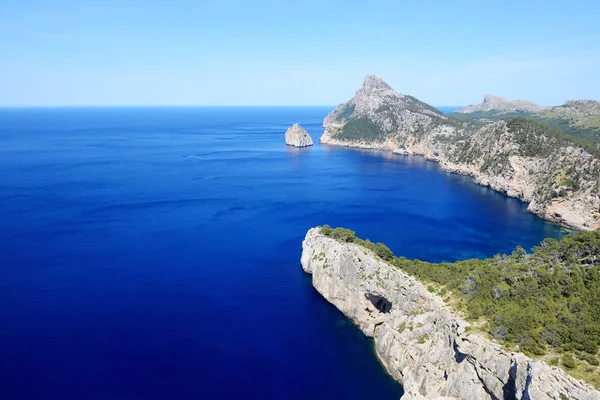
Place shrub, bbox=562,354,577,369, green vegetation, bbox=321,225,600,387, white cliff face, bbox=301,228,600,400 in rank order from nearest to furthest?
shrub, bbox=562,354,577,369 → white cliff face, bbox=301,228,600,400 → green vegetation, bbox=321,225,600,387

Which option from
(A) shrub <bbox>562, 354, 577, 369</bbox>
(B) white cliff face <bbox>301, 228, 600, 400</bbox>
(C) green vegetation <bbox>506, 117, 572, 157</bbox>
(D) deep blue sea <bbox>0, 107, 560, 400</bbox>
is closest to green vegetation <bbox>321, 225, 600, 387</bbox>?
(A) shrub <bbox>562, 354, 577, 369</bbox>

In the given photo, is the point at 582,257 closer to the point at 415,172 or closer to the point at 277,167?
the point at 415,172

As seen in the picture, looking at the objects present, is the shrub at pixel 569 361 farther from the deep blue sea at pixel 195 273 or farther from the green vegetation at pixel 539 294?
the deep blue sea at pixel 195 273

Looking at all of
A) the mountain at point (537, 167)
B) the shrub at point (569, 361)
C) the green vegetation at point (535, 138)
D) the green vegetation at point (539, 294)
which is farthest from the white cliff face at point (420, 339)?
the green vegetation at point (535, 138)

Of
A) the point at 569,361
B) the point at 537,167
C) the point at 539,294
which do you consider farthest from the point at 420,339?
the point at 537,167

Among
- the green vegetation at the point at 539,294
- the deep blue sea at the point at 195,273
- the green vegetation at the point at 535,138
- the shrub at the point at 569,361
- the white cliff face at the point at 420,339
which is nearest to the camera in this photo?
the shrub at the point at 569,361

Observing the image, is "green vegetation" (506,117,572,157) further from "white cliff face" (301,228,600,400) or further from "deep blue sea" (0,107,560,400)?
"white cliff face" (301,228,600,400)
